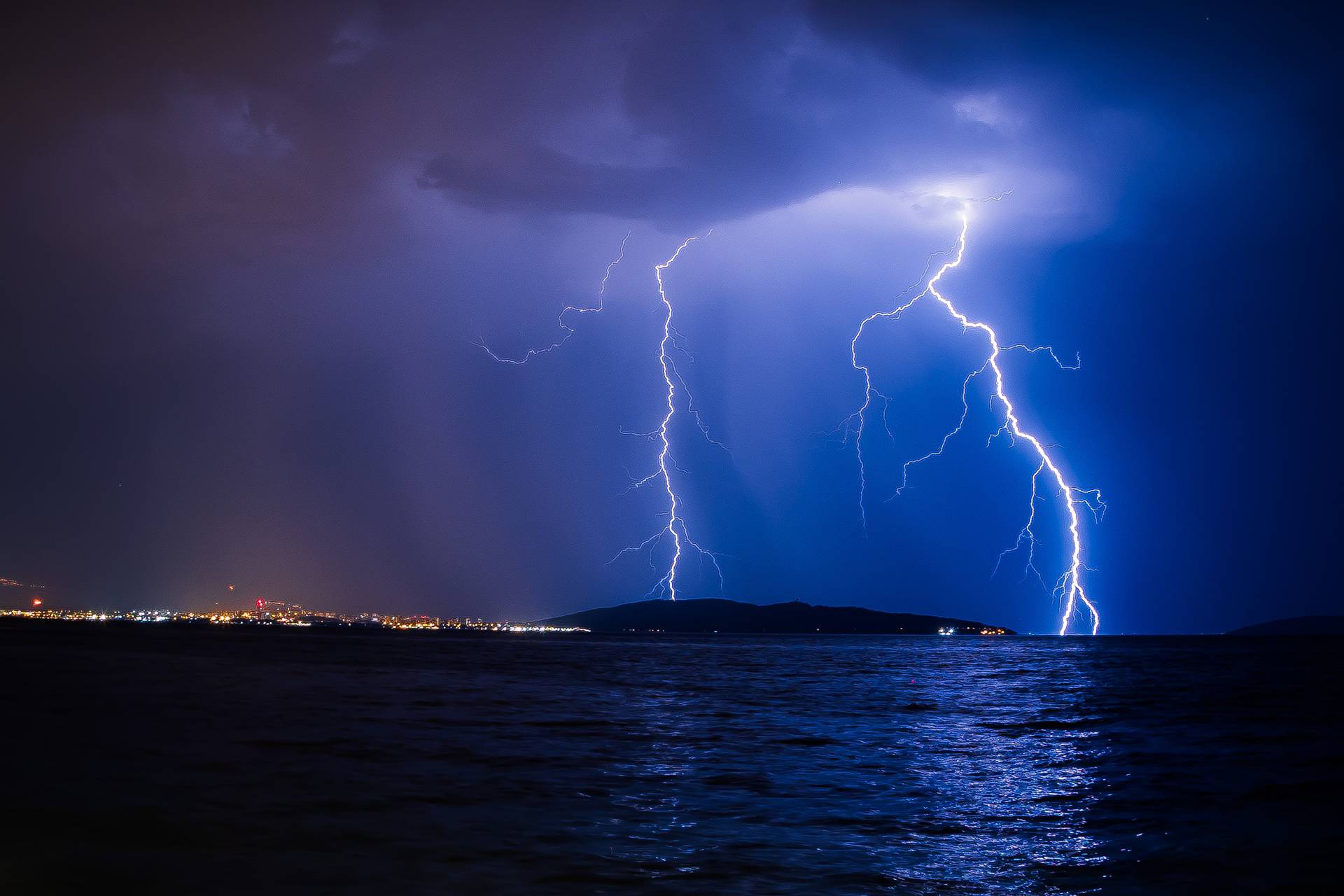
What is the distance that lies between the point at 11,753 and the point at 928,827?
38.8 ft

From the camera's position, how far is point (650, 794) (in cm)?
1045

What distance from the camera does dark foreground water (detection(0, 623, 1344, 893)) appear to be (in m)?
7.25

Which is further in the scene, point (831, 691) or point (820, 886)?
point (831, 691)

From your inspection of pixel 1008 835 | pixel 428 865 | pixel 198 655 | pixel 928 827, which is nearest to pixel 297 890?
pixel 428 865

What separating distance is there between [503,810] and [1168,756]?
1106 centimetres

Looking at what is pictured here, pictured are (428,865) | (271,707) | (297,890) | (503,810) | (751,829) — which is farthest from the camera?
(271,707)

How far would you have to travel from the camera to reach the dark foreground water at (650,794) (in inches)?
285

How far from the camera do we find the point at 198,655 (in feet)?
152

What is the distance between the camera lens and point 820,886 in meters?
6.80

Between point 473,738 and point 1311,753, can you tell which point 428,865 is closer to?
point 473,738

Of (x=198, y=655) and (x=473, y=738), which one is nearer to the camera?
(x=473, y=738)

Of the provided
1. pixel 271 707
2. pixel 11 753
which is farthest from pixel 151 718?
pixel 11 753

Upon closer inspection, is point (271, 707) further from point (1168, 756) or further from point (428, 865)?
point (1168, 756)

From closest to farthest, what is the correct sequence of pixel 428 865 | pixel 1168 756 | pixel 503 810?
1. pixel 428 865
2. pixel 503 810
3. pixel 1168 756
